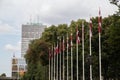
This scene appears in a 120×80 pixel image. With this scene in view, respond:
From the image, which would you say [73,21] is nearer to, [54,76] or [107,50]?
[54,76]

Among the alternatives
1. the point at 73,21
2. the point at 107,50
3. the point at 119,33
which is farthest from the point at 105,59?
the point at 73,21

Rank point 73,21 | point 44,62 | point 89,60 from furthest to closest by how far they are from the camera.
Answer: point 44,62 < point 73,21 < point 89,60

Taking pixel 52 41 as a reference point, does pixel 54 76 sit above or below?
below

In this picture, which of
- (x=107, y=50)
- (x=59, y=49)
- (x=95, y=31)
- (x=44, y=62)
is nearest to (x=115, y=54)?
(x=107, y=50)

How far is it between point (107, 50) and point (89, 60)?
73.6 feet

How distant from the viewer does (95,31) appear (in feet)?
290

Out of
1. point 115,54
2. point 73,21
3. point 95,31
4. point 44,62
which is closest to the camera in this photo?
point 115,54

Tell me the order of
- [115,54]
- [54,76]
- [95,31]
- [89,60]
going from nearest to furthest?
[89,60]
[115,54]
[95,31]
[54,76]

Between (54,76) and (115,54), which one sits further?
(54,76)

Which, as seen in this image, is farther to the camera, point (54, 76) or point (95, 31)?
point (54, 76)

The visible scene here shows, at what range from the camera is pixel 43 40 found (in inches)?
4911

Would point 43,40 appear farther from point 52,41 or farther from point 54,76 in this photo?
point 54,76

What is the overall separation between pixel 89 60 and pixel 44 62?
60.4 meters

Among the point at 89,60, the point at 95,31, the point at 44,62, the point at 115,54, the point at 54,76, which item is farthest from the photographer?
the point at 44,62
